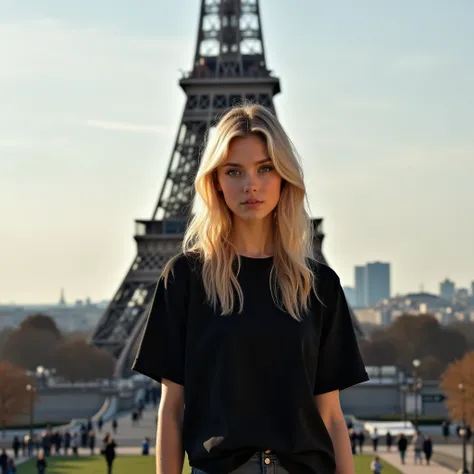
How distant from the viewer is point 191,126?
219 feet

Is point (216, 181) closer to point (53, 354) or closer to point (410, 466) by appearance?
point (410, 466)

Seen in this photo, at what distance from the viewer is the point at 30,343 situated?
8556 centimetres

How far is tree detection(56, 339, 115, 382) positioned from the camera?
232ft

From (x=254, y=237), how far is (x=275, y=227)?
0.08 meters

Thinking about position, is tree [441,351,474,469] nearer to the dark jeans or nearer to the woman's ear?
the woman's ear

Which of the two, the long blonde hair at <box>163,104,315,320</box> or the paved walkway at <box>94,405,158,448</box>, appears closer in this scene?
the long blonde hair at <box>163,104,315,320</box>

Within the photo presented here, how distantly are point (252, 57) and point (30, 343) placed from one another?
1037 inches

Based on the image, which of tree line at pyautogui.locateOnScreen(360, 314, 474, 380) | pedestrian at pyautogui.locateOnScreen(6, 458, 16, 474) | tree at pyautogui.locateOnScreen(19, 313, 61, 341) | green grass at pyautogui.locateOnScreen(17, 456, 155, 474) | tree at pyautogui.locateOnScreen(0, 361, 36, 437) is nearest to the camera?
pedestrian at pyautogui.locateOnScreen(6, 458, 16, 474)

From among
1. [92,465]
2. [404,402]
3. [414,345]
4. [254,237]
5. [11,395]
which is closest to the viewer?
[254,237]

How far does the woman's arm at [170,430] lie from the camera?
4883 millimetres

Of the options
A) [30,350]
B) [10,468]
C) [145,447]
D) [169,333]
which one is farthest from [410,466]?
[30,350]

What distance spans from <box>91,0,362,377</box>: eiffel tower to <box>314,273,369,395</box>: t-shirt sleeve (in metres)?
60.2

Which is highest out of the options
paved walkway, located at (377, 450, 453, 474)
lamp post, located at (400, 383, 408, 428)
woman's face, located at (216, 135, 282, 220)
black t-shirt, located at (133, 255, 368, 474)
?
lamp post, located at (400, 383, 408, 428)

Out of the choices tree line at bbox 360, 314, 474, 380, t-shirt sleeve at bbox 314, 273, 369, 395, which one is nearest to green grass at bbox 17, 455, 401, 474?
t-shirt sleeve at bbox 314, 273, 369, 395
